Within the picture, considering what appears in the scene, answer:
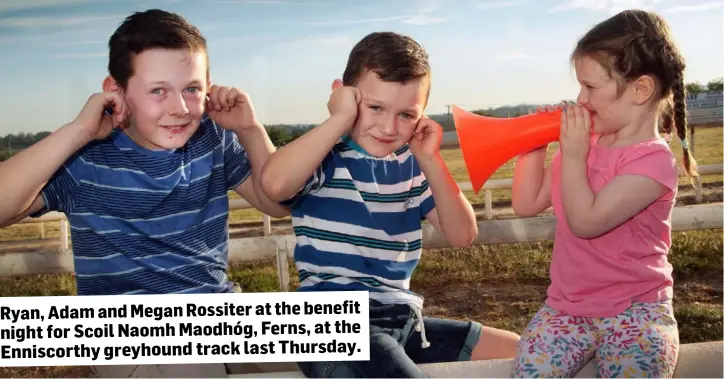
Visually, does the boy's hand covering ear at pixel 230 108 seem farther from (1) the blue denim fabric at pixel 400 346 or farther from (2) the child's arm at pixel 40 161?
(1) the blue denim fabric at pixel 400 346

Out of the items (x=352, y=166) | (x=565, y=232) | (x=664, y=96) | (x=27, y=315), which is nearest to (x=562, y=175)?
(x=565, y=232)

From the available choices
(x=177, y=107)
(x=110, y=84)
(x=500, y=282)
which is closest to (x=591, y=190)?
(x=177, y=107)

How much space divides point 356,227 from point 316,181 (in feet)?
0.67

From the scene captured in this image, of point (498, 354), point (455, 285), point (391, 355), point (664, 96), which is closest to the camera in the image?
point (391, 355)

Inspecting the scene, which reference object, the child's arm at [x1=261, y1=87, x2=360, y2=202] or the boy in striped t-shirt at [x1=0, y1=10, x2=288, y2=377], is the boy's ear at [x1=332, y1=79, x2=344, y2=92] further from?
the boy in striped t-shirt at [x1=0, y1=10, x2=288, y2=377]

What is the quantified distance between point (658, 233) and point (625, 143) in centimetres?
31

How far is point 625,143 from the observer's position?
2.35 m

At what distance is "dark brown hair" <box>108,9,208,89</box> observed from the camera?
7.54 ft

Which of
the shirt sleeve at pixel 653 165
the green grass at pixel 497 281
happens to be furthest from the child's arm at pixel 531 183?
the green grass at pixel 497 281

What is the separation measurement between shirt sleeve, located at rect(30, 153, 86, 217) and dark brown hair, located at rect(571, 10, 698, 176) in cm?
165

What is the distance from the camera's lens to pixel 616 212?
7.14 ft

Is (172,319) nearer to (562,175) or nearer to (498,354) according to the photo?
(498,354)

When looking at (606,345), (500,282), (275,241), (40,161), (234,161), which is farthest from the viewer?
(500,282)
